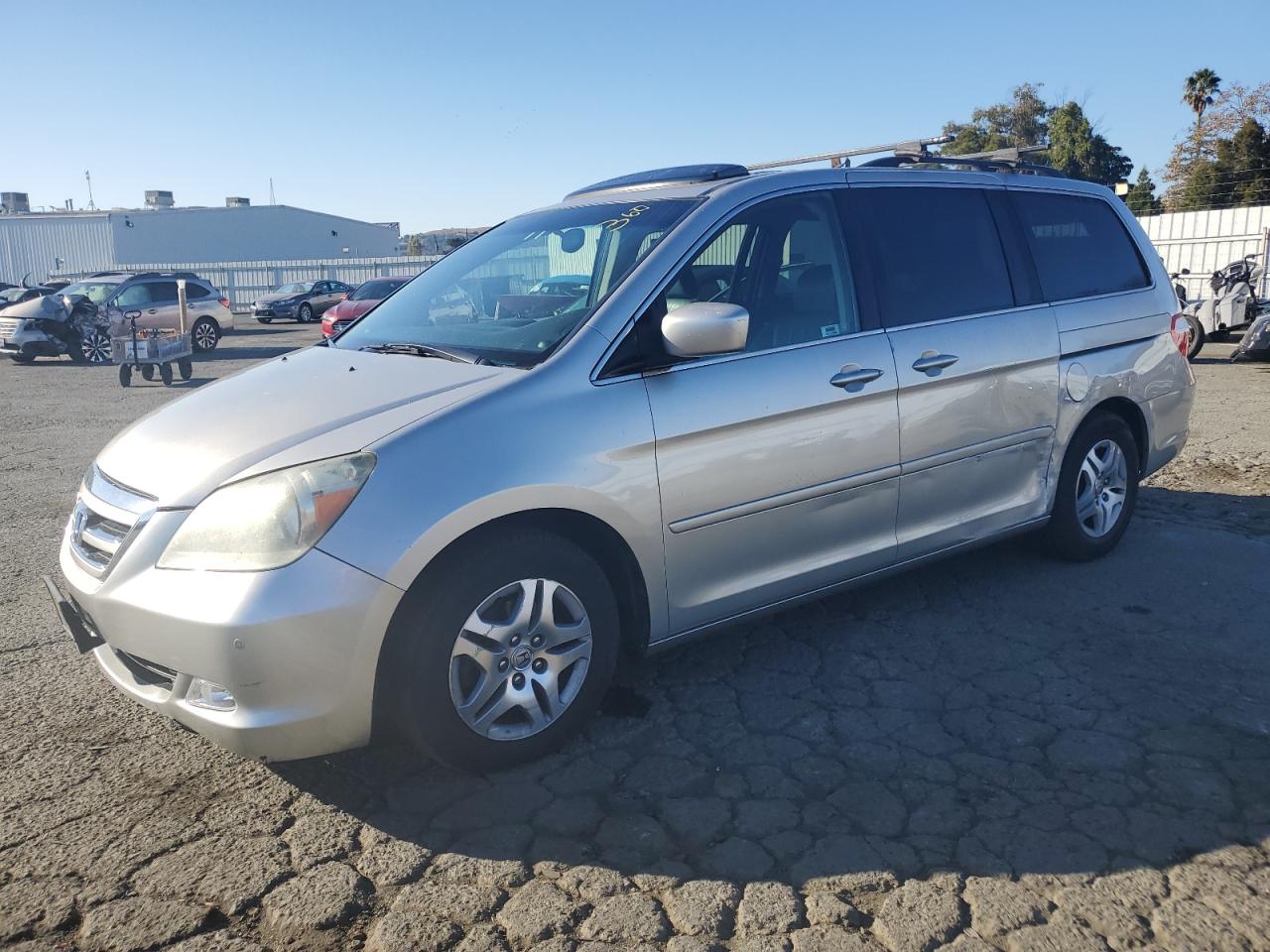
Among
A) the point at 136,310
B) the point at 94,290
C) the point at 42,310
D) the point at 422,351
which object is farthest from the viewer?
the point at 94,290

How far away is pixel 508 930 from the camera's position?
253 centimetres

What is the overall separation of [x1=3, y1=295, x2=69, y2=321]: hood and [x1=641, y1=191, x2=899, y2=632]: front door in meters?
18.4

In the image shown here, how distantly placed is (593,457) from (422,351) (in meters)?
0.93

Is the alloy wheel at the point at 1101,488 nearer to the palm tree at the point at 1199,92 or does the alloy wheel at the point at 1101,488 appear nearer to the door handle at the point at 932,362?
the door handle at the point at 932,362

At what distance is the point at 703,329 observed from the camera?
333cm

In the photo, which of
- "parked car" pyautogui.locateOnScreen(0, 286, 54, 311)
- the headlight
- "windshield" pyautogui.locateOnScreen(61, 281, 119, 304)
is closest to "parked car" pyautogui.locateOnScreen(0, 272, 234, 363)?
"windshield" pyautogui.locateOnScreen(61, 281, 119, 304)

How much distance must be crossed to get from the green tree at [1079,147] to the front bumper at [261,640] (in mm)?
48132

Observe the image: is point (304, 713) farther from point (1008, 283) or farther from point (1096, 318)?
point (1096, 318)

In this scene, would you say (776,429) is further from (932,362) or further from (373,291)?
(373,291)

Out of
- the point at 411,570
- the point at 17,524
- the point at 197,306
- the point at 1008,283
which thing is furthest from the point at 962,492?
the point at 197,306

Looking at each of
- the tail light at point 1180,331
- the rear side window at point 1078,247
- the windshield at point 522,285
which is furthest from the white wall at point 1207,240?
the windshield at point 522,285

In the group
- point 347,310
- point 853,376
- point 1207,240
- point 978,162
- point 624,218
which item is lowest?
point 853,376

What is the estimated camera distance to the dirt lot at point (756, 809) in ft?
8.36

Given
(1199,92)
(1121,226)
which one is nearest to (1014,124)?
(1199,92)
